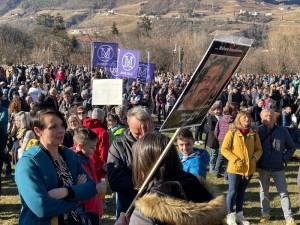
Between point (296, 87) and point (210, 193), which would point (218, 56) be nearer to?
point (210, 193)

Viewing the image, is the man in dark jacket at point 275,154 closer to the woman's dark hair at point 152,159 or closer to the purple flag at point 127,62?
the woman's dark hair at point 152,159

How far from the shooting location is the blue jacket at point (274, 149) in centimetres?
771

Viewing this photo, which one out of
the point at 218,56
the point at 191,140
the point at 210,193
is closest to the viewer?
the point at 218,56

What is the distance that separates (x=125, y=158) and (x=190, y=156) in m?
0.87

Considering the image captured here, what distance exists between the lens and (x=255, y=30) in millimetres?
142875

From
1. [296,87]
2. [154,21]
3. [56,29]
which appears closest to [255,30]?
[154,21]

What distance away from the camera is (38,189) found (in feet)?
11.6

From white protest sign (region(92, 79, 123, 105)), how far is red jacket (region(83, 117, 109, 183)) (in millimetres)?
2398

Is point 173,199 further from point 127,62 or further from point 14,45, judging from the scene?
point 14,45

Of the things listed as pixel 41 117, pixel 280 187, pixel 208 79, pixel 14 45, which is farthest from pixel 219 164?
pixel 14 45

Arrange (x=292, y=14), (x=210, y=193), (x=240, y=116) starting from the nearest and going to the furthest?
(x=210, y=193) → (x=240, y=116) → (x=292, y=14)

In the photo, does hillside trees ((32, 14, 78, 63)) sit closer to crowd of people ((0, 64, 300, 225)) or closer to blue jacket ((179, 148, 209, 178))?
crowd of people ((0, 64, 300, 225))

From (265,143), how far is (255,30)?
13909 centimetres

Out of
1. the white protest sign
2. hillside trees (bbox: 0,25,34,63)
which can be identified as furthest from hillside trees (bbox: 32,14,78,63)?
the white protest sign
